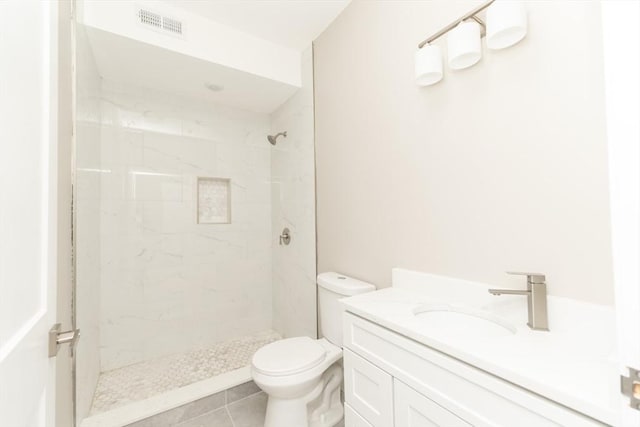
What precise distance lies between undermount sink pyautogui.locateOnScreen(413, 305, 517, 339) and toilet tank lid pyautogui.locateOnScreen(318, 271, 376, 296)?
1.37 feet

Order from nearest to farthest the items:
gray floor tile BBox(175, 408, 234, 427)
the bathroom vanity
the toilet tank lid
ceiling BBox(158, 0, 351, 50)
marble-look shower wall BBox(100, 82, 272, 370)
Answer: the bathroom vanity → the toilet tank lid → gray floor tile BBox(175, 408, 234, 427) → ceiling BBox(158, 0, 351, 50) → marble-look shower wall BBox(100, 82, 272, 370)

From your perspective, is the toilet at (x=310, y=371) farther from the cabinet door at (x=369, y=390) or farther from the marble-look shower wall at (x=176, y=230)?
the marble-look shower wall at (x=176, y=230)

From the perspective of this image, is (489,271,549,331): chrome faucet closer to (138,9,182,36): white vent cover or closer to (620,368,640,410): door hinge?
(620,368,640,410): door hinge

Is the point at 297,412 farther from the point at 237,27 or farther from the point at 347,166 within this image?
the point at 237,27

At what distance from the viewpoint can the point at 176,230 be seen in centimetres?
229

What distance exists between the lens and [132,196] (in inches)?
83.7

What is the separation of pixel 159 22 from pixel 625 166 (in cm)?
215

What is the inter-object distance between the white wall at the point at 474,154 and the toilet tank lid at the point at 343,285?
9cm

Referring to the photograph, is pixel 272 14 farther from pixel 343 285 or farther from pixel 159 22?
pixel 343 285

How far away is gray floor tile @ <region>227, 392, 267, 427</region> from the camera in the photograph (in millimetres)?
1591

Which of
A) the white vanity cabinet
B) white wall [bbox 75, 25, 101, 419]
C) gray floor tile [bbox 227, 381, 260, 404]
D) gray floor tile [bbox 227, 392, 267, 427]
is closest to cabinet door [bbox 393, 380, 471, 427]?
the white vanity cabinet

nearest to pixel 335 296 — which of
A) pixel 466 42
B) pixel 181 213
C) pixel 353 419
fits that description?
pixel 353 419

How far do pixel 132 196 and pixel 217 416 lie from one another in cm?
166

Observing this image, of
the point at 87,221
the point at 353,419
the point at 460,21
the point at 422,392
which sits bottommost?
the point at 353,419
